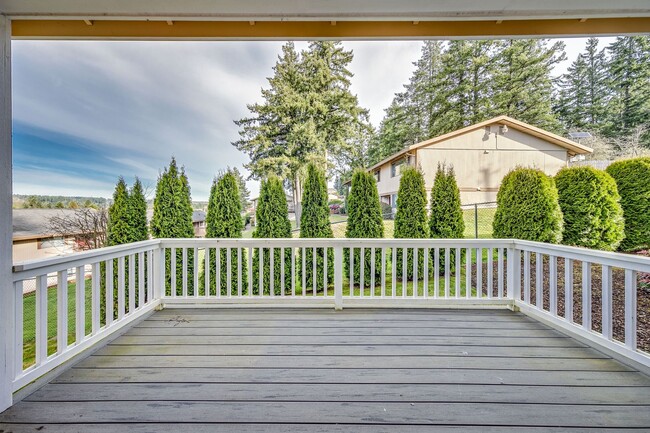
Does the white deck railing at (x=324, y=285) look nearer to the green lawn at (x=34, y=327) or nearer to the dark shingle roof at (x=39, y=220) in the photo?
the green lawn at (x=34, y=327)

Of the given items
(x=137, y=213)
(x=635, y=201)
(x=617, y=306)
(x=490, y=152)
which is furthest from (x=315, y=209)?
(x=490, y=152)

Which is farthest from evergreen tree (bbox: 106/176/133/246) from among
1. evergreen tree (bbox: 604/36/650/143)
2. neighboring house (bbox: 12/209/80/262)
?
evergreen tree (bbox: 604/36/650/143)

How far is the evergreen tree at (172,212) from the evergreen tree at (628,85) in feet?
57.8

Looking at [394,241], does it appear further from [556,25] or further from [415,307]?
[556,25]

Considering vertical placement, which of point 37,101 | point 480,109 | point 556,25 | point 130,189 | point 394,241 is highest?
point 480,109

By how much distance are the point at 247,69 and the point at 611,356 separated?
9401 mm

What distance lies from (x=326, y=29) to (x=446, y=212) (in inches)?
132

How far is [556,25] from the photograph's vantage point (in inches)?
79.2

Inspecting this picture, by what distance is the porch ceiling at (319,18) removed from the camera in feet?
5.61

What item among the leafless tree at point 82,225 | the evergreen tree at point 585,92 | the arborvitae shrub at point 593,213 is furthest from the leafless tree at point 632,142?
the leafless tree at point 82,225

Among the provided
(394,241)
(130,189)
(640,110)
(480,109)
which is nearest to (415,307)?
(394,241)

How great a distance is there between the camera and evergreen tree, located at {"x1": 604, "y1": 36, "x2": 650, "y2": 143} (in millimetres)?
11930

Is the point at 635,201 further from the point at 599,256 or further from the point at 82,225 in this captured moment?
the point at 82,225

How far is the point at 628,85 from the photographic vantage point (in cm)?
1292
